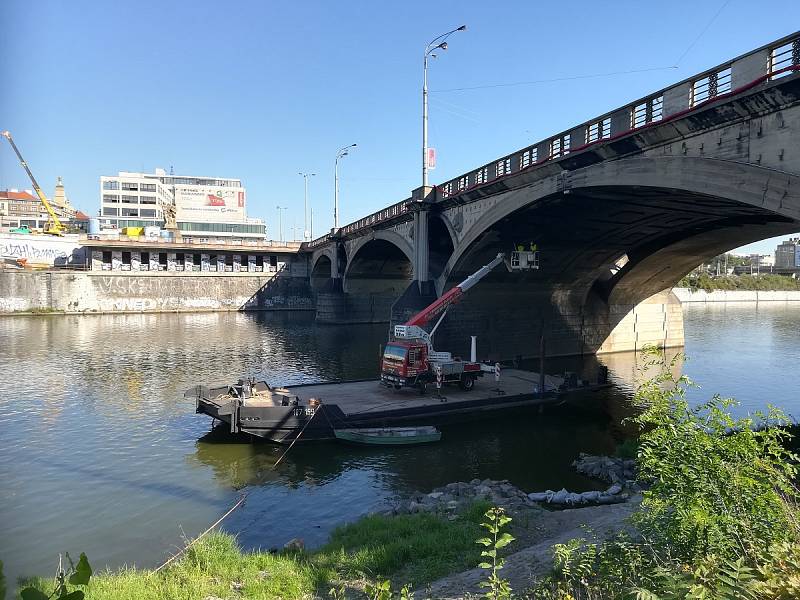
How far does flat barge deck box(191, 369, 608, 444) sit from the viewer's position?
1875 cm

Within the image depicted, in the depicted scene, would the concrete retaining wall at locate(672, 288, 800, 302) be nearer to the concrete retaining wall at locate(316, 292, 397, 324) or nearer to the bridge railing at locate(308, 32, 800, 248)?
the concrete retaining wall at locate(316, 292, 397, 324)

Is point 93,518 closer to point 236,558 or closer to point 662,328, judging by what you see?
point 236,558

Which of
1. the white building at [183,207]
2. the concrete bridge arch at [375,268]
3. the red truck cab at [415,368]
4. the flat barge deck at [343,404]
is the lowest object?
the flat barge deck at [343,404]

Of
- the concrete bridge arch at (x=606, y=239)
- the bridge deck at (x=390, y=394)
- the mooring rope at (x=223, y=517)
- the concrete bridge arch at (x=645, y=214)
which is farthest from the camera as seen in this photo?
the bridge deck at (x=390, y=394)

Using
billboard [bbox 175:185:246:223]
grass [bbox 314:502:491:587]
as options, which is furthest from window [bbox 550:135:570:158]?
billboard [bbox 175:185:246:223]

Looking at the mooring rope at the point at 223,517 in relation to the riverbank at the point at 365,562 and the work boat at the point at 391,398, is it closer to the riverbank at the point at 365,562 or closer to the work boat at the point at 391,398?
the work boat at the point at 391,398

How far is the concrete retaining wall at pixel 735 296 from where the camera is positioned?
104 m

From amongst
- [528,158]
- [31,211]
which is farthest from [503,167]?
[31,211]

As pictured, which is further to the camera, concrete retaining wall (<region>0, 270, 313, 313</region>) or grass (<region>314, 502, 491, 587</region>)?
concrete retaining wall (<region>0, 270, 313, 313</region>)

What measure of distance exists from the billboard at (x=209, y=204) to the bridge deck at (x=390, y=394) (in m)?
93.5

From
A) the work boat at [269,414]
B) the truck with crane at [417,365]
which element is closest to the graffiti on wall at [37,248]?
the work boat at [269,414]

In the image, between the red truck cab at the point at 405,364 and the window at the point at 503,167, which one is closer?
the red truck cab at the point at 405,364

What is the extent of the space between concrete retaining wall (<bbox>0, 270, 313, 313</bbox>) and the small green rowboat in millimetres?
61232

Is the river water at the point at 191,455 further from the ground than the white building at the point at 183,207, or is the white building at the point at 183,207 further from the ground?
the white building at the point at 183,207
